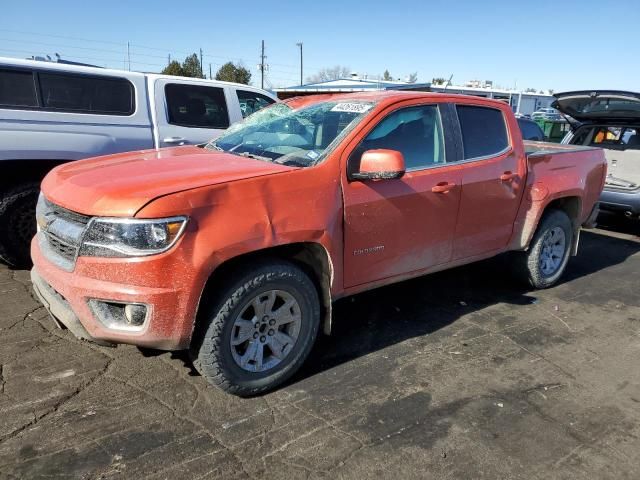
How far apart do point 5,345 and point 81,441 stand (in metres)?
1.38

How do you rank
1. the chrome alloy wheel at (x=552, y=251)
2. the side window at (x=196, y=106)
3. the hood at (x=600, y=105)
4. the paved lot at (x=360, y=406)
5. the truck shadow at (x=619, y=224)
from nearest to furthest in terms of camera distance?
1. the paved lot at (x=360, y=406)
2. the chrome alloy wheel at (x=552, y=251)
3. the side window at (x=196, y=106)
4. the hood at (x=600, y=105)
5. the truck shadow at (x=619, y=224)

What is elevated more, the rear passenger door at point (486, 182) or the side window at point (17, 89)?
the side window at point (17, 89)

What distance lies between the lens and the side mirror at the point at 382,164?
10.4ft

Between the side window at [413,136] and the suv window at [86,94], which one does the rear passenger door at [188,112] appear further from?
the side window at [413,136]

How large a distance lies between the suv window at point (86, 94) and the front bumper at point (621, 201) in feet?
21.2

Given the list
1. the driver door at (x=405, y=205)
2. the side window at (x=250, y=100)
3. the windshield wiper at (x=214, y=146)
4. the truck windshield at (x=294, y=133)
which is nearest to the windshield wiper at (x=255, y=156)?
the truck windshield at (x=294, y=133)

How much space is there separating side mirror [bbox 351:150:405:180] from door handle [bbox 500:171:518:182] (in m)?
1.46

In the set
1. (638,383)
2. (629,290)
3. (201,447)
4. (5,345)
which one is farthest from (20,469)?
(629,290)

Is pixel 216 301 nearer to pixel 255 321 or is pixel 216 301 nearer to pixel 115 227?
pixel 255 321

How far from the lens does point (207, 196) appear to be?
2.71 metres

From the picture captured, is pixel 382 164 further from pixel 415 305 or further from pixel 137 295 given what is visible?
pixel 415 305

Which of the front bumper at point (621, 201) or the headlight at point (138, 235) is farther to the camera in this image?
the front bumper at point (621, 201)

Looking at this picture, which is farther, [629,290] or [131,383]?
[629,290]

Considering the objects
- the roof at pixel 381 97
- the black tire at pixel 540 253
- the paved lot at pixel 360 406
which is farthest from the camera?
the black tire at pixel 540 253
